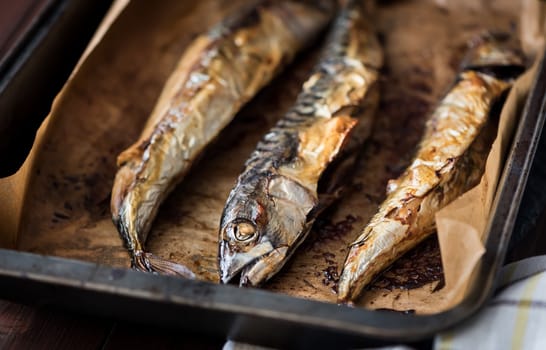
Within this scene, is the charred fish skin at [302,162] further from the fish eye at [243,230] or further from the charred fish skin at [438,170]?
the charred fish skin at [438,170]

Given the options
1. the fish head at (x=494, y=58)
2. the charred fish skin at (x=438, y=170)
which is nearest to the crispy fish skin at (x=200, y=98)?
the charred fish skin at (x=438, y=170)

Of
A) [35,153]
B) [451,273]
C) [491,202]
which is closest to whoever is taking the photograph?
[451,273]

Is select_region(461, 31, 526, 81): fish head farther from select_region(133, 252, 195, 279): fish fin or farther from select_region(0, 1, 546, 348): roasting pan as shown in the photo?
select_region(133, 252, 195, 279): fish fin

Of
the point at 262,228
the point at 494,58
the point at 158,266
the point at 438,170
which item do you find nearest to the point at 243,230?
the point at 262,228

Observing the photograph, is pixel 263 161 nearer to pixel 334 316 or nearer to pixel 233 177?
pixel 233 177

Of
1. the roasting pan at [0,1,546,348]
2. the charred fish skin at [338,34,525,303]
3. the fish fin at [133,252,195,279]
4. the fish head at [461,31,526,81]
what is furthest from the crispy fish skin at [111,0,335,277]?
the fish head at [461,31,526,81]

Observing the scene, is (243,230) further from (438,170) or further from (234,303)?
(438,170)

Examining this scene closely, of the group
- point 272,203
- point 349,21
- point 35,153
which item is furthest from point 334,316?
point 349,21
